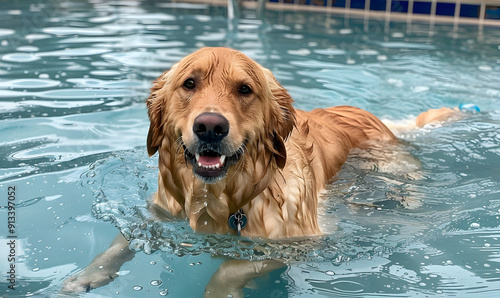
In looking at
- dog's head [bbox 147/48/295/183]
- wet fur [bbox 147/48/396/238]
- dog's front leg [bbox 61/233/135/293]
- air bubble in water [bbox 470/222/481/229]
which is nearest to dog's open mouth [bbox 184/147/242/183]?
dog's head [bbox 147/48/295/183]

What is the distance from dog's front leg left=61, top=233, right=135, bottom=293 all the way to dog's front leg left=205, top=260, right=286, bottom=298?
0.56 m

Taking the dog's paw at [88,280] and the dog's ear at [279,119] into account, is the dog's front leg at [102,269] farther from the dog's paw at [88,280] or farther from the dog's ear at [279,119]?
the dog's ear at [279,119]

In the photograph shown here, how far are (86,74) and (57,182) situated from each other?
384 cm

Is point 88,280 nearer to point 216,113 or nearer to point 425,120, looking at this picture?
point 216,113

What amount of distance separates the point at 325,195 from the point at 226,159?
141cm

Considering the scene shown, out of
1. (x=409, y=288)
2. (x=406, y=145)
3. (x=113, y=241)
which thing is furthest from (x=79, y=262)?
(x=406, y=145)

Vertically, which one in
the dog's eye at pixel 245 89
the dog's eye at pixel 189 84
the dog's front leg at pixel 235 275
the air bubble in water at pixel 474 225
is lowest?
the dog's front leg at pixel 235 275

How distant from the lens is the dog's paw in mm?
3045

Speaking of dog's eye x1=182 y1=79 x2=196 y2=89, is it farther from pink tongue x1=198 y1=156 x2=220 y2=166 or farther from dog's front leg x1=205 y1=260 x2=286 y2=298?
dog's front leg x1=205 y1=260 x2=286 y2=298

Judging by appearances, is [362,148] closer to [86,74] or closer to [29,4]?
[86,74]

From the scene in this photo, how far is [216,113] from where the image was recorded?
9.73ft

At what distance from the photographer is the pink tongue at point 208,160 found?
10.2 feet

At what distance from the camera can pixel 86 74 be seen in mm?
7926

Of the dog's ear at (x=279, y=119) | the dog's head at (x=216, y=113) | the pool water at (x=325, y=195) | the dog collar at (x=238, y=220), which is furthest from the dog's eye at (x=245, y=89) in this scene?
the pool water at (x=325, y=195)
